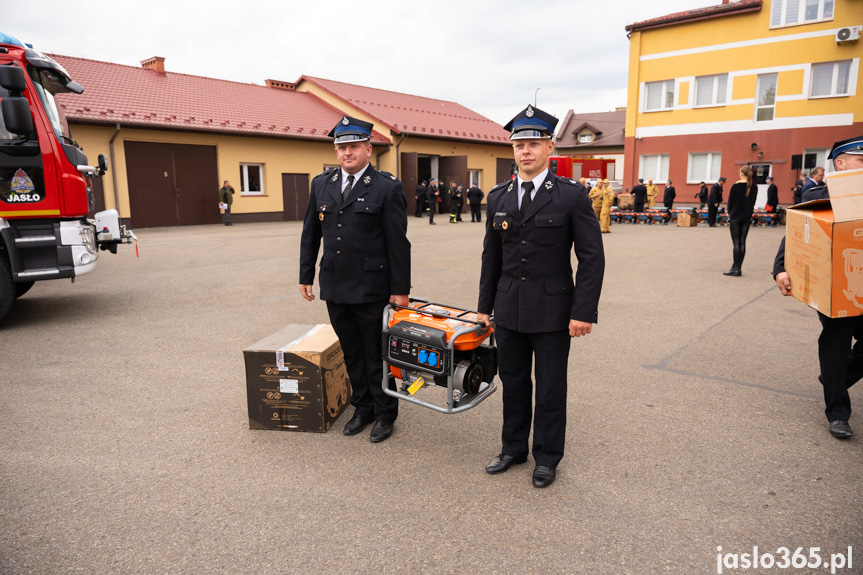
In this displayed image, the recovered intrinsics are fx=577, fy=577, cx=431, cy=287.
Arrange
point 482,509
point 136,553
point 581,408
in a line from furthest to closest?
point 581,408 → point 482,509 → point 136,553

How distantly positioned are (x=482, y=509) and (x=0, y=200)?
665cm

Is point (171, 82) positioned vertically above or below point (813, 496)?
above

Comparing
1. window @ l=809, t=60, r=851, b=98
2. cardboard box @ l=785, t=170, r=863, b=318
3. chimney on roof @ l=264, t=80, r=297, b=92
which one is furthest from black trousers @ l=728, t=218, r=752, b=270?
chimney on roof @ l=264, t=80, r=297, b=92

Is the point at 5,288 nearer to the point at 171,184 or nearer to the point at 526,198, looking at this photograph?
the point at 526,198

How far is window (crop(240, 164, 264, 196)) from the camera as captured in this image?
24.5 metres

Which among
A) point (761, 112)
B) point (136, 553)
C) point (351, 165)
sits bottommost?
point (136, 553)

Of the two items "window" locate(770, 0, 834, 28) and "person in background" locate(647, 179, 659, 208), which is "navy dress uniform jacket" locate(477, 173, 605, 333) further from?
"window" locate(770, 0, 834, 28)

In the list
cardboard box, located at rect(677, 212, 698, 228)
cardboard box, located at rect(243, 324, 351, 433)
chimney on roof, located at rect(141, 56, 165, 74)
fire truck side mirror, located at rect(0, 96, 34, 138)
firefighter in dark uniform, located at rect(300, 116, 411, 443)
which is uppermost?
chimney on roof, located at rect(141, 56, 165, 74)

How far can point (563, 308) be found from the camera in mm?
3203

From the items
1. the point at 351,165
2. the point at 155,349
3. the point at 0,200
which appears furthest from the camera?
the point at 0,200

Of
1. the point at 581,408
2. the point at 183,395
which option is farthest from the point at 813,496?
the point at 183,395

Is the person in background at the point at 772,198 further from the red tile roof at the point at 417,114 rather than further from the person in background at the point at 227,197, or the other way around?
the person in background at the point at 227,197

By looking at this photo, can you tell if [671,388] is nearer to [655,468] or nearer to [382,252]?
[655,468]

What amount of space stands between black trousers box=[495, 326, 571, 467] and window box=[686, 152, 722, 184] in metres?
27.5
